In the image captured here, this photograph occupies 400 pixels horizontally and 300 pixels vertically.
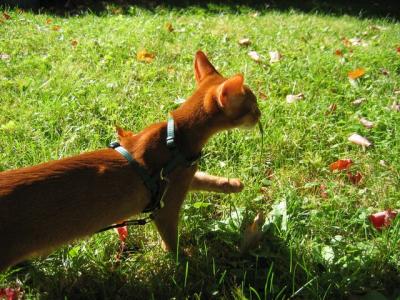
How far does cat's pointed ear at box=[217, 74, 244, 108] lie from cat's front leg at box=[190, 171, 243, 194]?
512mm

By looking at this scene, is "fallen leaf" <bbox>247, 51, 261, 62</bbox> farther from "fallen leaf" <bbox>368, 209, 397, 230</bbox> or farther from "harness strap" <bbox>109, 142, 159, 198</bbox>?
"harness strap" <bbox>109, 142, 159, 198</bbox>

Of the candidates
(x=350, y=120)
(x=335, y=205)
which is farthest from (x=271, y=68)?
(x=335, y=205)

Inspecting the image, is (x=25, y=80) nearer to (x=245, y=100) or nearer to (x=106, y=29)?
(x=106, y=29)

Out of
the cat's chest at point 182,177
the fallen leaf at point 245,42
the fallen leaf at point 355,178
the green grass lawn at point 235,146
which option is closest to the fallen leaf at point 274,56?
the green grass lawn at point 235,146

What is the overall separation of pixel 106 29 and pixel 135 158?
3539 millimetres

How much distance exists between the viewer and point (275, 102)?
3.19 meters

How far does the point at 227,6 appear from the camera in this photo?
6.72 metres

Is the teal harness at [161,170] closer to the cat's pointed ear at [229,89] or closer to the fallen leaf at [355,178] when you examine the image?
the cat's pointed ear at [229,89]

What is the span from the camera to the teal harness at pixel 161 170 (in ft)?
6.00

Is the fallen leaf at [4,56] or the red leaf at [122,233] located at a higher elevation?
the fallen leaf at [4,56]

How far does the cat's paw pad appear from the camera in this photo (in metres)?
2.28

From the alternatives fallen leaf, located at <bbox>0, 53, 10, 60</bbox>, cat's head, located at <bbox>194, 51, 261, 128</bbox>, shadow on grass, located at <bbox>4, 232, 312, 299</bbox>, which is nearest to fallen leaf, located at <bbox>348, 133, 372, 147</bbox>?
cat's head, located at <bbox>194, 51, 261, 128</bbox>

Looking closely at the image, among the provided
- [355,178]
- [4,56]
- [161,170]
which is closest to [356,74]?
[355,178]

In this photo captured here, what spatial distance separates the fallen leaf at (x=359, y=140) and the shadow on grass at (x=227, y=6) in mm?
4146
